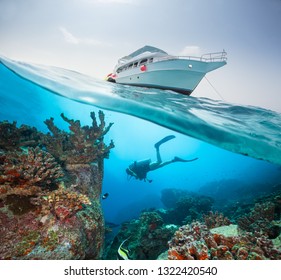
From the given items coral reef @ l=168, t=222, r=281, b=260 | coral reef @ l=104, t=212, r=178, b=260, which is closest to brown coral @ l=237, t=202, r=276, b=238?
coral reef @ l=168, t=222, r=281, b=260

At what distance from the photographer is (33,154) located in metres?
5.12

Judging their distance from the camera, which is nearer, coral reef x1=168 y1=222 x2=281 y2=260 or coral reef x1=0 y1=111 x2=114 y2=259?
coral reef x1=168 y1=222 x2=281 y2=260

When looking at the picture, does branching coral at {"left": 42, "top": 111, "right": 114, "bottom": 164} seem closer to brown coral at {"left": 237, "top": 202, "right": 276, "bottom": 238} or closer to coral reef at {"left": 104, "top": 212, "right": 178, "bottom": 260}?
coral reef at {"left": 104, "top": 212, "right": 178, "bottom": 260}

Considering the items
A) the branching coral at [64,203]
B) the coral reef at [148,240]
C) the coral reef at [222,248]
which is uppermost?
the branching coral at [64,203]

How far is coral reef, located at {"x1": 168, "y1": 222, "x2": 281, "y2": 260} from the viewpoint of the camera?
3.79 metres

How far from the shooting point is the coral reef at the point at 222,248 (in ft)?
12.4

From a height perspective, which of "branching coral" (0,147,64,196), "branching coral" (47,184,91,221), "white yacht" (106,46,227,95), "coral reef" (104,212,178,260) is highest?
"white yacht" (106,46,227,95)

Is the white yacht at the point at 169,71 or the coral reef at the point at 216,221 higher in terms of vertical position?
the white yacht at the point at 169,71

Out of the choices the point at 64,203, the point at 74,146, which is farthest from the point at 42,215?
the point at 74,146

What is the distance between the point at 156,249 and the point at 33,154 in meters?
5.50

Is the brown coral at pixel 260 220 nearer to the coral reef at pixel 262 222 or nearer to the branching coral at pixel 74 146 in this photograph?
the coral reef at pixel 262 222

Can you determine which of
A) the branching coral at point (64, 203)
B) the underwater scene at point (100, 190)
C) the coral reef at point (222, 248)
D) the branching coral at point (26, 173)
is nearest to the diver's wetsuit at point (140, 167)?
the underwater scene at point (100, 190)
